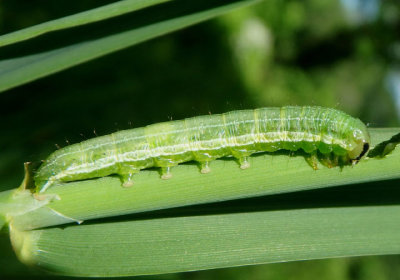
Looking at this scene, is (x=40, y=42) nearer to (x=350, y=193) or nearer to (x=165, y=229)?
(x=165, y=229)

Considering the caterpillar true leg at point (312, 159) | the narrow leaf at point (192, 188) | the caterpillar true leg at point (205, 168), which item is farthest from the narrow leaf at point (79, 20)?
the caterpillar true leg at point (312, 159)

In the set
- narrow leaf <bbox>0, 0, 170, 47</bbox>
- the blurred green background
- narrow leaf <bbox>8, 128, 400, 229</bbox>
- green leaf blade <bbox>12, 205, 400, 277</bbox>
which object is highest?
the blurred green background

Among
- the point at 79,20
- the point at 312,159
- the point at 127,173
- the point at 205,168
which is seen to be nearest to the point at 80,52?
the point at 79,20

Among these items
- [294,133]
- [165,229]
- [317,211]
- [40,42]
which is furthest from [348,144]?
[40,42]

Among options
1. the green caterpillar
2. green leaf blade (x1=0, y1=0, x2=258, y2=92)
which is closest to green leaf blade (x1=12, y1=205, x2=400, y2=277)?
the green caterpillar

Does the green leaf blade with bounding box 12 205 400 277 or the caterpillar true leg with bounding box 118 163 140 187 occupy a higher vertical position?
the caterpillar true leg with bounding box 118 163 140 187

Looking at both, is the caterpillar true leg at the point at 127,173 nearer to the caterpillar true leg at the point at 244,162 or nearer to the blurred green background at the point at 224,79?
the caterpillar true leg at the point at 244,162

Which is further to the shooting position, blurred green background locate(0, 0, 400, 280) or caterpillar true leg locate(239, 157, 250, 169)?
blurred green background locate(0, 0, 400, 280)

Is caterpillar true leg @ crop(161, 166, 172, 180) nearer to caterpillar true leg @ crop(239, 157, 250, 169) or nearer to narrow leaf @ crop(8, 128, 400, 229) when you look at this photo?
narrow leaf @ crop(8, 128, 400, 229)
